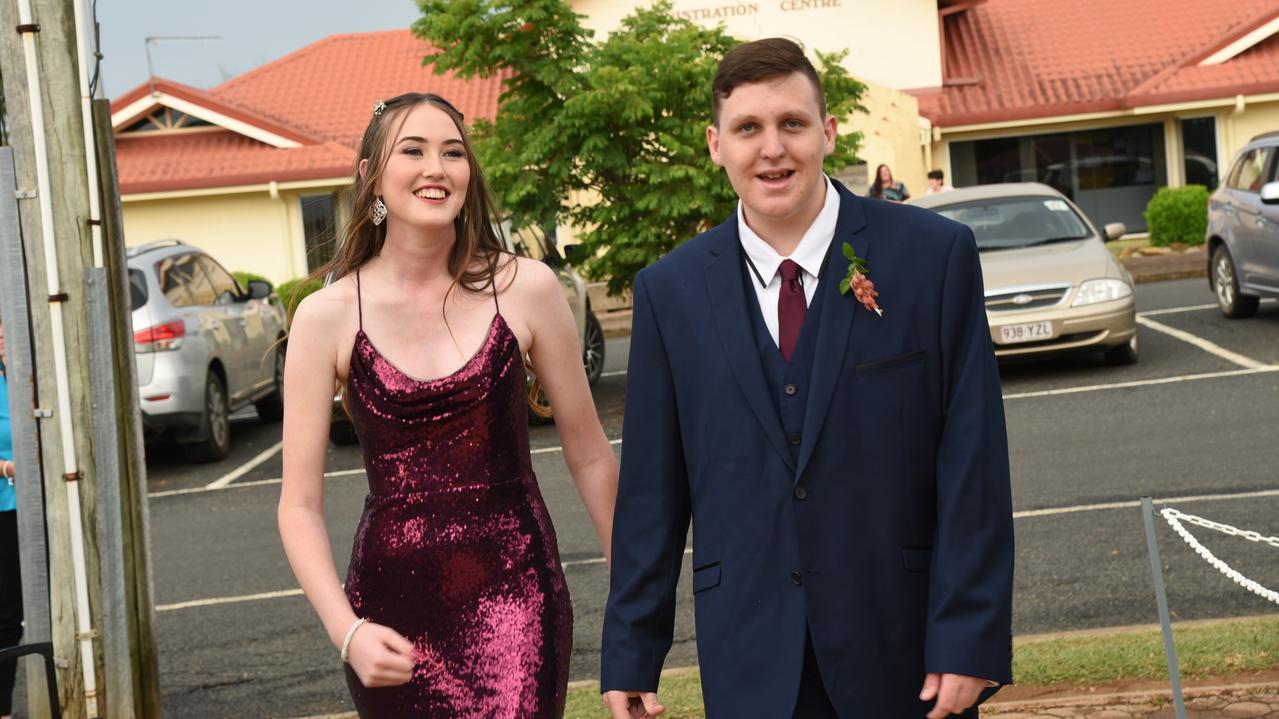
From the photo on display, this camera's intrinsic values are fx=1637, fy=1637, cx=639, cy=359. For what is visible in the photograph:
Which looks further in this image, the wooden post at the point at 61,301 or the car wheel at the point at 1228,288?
the car wheel at the point at 1228,288

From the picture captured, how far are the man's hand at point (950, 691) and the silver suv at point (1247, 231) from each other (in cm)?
1292

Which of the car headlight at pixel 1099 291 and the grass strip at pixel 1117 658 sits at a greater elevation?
the car headlight at pixel 1099 291

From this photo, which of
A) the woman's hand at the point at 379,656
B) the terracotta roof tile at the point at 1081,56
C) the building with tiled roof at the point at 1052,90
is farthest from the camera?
the terracotta roof tile at the point at 1081,56

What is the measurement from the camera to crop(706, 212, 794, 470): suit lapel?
10.1ft

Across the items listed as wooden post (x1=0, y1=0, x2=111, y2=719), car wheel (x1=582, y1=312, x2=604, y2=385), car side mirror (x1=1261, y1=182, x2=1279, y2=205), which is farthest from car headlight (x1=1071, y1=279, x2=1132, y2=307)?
wooden post (x1=0, y1=0, x2=111, y2=719)

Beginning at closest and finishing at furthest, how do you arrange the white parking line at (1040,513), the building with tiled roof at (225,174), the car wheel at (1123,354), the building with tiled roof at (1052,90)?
1. the white parking line at (1040,513)
2. the car wheel at (1123,354)
3. the building with tiled roof at (225,174)
4. the building with tiled roof at (1052,90)

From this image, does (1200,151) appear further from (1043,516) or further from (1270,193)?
(1043,516)

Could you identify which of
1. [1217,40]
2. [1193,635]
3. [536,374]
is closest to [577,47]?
[1193,635]

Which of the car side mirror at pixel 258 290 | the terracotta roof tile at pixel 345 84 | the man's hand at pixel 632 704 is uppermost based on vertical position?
the terracotta roof tile at pixel 345 84

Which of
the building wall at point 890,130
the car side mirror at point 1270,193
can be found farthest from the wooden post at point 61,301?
the building wall at point 890,130

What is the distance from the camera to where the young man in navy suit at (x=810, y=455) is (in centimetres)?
302

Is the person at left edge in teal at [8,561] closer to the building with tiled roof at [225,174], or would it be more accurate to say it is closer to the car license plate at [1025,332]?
the car license plate at [1025,332]

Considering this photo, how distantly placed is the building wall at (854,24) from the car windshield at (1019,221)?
16.4 m

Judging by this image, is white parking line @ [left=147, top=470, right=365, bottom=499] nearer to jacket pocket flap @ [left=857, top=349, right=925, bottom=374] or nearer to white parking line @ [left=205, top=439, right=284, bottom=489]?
white parking line @ [left=205, top=439, right=284, bottom=489]
